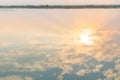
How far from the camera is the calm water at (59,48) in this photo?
8.40 metres

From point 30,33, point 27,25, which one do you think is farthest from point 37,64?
point 27,25

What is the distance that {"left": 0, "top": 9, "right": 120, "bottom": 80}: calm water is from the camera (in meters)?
8.40

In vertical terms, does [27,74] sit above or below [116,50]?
below

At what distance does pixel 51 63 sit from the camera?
9.03 meters

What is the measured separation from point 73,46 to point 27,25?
3221mm

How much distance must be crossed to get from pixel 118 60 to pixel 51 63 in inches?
67.5

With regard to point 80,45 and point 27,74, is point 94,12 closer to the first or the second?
point 80,45

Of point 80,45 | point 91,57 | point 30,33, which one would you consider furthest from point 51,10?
point 91,57

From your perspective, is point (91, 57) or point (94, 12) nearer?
point (91, 57)

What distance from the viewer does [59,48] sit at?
10336mm

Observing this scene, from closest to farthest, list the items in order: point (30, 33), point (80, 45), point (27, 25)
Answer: point (80, 45), point (30, 33), point (27, 25)

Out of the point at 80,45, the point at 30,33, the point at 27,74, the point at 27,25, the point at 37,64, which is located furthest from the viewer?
the point at 27,25

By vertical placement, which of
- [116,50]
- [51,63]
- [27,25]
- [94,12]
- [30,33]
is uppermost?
[94,12]

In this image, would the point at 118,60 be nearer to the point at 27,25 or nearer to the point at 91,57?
the point at 91,57
